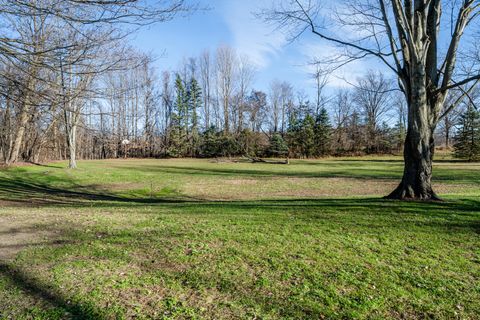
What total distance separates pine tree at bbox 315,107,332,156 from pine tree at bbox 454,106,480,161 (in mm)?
17199

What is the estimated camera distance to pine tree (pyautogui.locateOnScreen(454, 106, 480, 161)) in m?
36.4

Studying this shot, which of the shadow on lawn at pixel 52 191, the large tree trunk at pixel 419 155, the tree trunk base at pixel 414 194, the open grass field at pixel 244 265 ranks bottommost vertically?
the shadow on lawn at pixel 52 191

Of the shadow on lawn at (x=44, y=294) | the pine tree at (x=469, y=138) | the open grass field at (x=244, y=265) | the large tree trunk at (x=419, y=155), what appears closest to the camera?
the shadow on lawn at (x=44, y=294)

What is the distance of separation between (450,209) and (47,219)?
875cm

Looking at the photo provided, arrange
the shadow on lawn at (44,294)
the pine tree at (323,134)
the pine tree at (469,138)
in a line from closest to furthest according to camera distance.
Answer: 1. the shadow on lawn at (44,294)
2. the pine tree at (469,138)
3. the pine tree at (323,134)

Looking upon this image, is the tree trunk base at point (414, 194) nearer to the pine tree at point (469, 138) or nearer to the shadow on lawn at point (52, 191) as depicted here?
the shadow on lawn at point (52, 191)

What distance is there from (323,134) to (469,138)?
19.0m

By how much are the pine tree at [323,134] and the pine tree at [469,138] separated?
677 inches

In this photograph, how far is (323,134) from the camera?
47.1 metres

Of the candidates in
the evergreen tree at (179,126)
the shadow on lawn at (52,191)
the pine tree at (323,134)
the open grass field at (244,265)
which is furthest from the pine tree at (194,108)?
the open grass field at (244,265)

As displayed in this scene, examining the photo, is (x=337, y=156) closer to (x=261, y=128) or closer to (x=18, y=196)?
(x=261, y=128)

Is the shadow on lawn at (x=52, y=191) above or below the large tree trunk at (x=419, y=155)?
below

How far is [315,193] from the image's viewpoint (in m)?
13.9

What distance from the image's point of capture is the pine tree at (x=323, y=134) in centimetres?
4716
